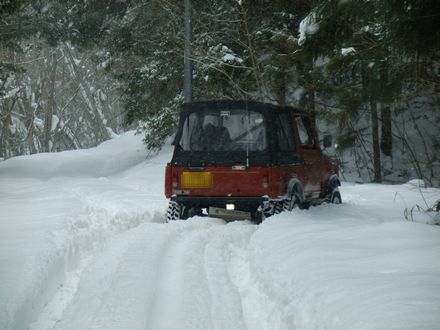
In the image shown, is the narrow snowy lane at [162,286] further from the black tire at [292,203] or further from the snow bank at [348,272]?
the black tire at [292,203]

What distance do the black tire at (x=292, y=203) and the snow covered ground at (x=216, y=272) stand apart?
0.96ft

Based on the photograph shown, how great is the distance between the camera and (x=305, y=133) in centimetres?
959

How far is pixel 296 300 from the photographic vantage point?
4.34m

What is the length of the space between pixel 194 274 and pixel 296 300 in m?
1.47

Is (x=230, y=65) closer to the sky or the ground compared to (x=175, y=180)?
closer to the sky

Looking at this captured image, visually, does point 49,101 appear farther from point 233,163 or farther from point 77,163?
point 233,163

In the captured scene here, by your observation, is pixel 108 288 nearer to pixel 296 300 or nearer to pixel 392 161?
pixel 296 300

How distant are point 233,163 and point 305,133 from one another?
1936 millimetres

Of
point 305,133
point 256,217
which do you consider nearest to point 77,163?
point 305,133

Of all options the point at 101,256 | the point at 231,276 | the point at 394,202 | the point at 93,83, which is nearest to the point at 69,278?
the point at 101,256

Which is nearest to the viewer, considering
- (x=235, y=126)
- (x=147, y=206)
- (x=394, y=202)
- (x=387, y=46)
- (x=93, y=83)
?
(x=387, y=46)

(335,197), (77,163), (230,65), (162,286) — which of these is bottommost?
(162,286)

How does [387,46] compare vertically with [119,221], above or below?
above

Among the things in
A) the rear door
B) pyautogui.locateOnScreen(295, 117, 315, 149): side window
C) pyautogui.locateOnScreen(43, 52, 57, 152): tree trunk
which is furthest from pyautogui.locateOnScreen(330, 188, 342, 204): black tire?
pyautogui.locateOnScreen(43, 52, 57, 152): tree trunk
